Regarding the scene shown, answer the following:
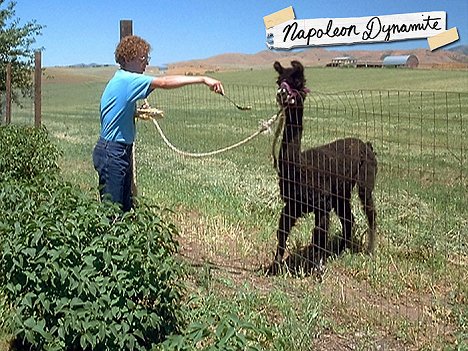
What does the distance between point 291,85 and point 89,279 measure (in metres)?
2.88

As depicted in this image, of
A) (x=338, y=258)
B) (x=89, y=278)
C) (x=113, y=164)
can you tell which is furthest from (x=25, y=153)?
(x=89, y=278)

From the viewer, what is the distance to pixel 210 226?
306 inches

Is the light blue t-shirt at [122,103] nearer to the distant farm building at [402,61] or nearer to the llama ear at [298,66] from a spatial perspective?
the llama ear at [298,66]

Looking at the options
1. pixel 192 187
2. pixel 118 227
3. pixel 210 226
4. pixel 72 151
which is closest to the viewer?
pixel 118 227

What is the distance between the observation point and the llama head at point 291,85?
5828mm

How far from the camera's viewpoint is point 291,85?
5.89 m

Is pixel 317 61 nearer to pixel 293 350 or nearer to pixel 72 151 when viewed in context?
pixel 293 350

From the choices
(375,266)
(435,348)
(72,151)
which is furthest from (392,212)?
(72,151)

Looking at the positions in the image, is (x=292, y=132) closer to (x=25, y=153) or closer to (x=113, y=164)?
(x=113, y=164)

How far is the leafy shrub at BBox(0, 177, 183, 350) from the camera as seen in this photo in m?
3.71

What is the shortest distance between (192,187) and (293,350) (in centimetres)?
575

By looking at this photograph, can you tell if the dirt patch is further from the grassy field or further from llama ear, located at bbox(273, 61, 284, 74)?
llama ear, located at bbox(273, 61, 284, 74)

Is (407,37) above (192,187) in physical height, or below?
above

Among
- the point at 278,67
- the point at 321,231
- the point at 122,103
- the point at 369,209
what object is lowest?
the point at 321,231
